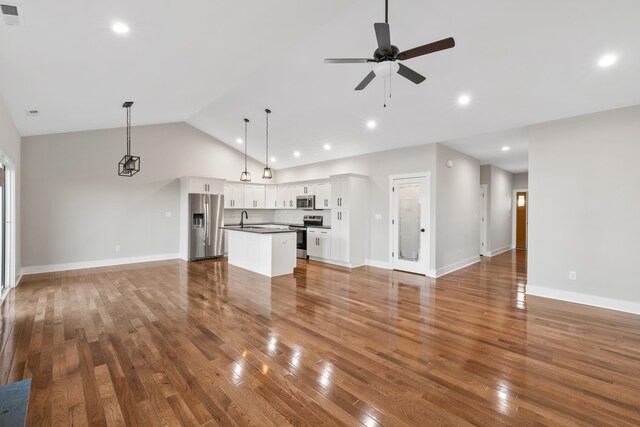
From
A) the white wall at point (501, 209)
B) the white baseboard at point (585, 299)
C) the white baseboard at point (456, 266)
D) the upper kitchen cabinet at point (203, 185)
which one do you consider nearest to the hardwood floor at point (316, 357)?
the white baseboard at point (585, 299)

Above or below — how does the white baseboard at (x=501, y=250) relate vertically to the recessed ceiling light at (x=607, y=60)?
below

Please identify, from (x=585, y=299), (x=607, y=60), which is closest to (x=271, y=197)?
(x=585, y=299)

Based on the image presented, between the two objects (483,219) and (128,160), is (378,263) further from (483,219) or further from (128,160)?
(128,160)

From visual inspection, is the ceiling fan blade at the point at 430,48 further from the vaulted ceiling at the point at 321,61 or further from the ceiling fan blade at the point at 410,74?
the vaulted ceiling at the point at 321,61

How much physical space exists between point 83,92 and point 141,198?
3.59 m

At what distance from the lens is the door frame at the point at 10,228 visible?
15.6 ft

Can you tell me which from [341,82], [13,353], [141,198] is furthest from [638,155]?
[141,198]

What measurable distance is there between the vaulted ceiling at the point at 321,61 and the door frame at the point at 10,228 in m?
1.03

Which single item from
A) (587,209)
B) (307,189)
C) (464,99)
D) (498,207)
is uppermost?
(464,99)

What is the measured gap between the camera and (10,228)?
15.9 feet

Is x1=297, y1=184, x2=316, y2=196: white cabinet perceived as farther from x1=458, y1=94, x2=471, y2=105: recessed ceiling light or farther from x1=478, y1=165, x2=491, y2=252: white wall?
x1=478, y1=165, x2=491, y2=252: white wall

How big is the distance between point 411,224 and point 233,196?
17.3ft

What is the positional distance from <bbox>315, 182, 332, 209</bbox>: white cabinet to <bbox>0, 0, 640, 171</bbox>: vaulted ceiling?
225cm

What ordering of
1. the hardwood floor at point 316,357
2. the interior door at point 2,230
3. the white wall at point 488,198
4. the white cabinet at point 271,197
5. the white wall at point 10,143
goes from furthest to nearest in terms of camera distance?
the white cabinet at point 271,197, the white wall at point 488,198, the interior door at point 2,230, the white wall at point 10,143, the hardwood floor at point 316,357
